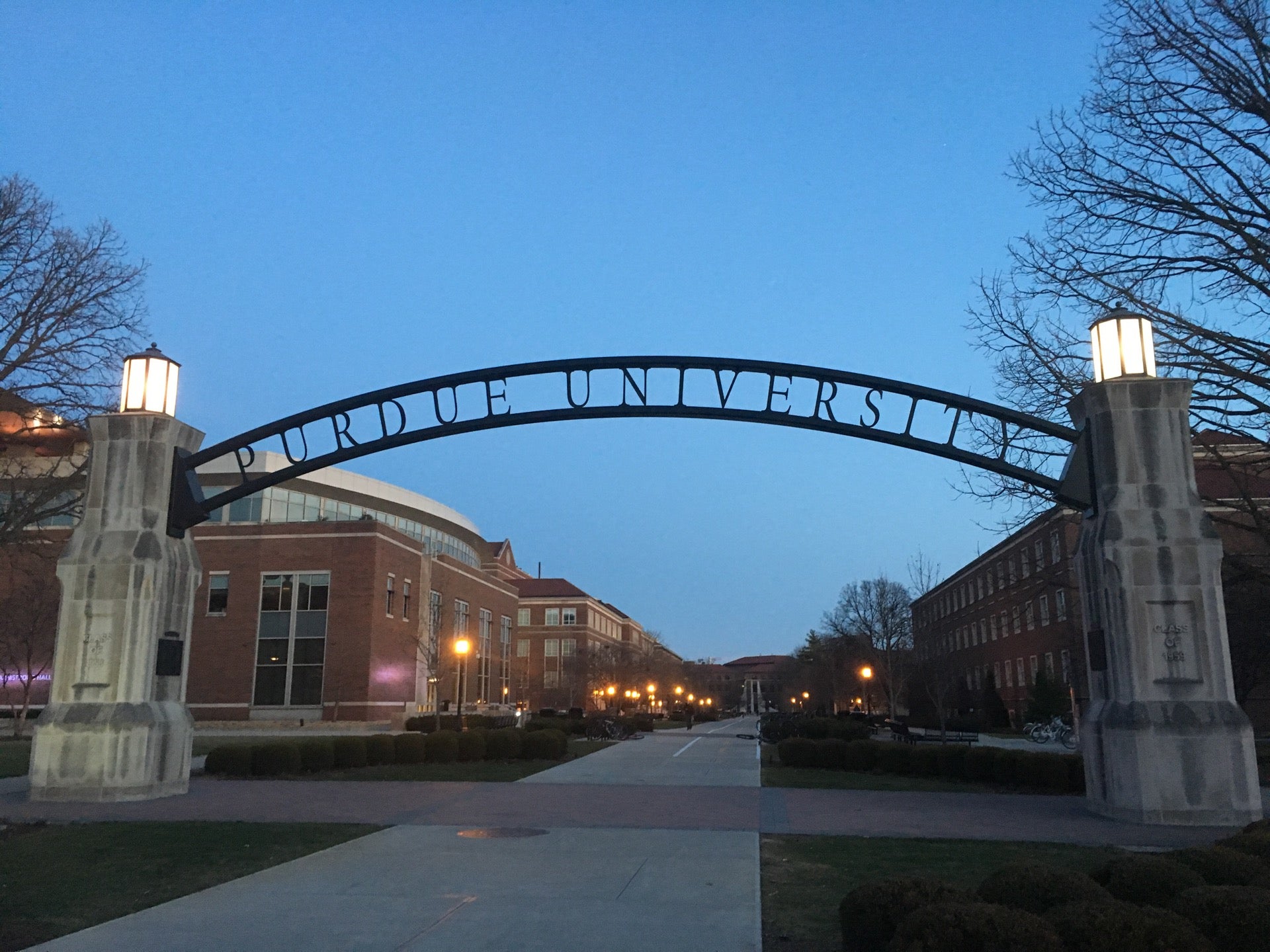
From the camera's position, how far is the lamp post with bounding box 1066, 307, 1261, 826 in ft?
38.5

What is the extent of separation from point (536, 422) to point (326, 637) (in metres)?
33.9

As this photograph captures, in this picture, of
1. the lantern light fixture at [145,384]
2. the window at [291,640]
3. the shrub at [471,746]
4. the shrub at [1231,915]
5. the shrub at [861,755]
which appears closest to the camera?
the shrub at [1231,915]

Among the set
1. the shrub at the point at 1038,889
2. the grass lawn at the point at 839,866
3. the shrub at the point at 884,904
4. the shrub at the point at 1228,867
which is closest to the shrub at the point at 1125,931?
the shrub at the point at 1038,889

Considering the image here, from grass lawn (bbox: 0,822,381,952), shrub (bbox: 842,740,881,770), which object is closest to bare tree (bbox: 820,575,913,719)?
shrub (bbox: 842,740,881,770)

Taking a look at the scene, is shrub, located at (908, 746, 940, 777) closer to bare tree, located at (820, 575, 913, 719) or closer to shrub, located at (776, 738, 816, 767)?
shrub, located at (776, 738, 816, 767)

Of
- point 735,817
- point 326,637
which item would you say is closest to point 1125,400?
point 735,817

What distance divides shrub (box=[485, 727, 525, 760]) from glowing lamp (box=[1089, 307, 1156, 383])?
49.5 ft

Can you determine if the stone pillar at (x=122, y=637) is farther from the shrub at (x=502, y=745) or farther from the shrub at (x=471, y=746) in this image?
the shrub at (x=502, y=745)

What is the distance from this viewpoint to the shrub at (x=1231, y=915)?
468cm

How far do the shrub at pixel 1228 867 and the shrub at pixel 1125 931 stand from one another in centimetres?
141

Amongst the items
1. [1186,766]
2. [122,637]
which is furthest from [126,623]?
[1186,766]

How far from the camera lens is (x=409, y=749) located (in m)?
21.5

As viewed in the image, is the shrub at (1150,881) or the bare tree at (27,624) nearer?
the shrub at (1150,881)

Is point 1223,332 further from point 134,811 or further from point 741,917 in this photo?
point 134,811
